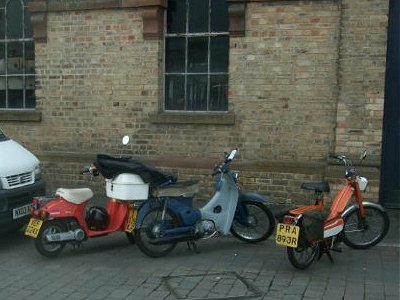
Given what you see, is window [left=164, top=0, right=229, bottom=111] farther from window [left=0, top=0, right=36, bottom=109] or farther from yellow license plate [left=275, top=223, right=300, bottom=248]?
yellow license plate [left=275, top=223, right=300, bottom=248]

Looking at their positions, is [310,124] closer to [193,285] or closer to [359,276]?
[359,276]

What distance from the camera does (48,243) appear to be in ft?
20.6

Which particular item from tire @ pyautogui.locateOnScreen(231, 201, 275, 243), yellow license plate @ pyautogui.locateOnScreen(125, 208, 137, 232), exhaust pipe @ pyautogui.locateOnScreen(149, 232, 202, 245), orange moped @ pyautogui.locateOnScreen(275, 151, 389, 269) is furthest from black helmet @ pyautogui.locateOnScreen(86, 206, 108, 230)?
orange moped @ pyautogui.locateOnScreen(275, 151, 389, 269)

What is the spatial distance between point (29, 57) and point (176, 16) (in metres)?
2.93

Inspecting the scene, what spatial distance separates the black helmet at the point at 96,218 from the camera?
647 centimetres

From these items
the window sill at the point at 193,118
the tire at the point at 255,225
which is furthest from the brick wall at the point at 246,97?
the tire at the point at 255,225

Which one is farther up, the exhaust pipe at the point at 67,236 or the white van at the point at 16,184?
the white van at the point at 16,184

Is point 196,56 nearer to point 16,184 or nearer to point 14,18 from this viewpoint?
point 14,18

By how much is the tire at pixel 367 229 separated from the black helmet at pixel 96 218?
276 cm

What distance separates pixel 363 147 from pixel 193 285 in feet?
13.4

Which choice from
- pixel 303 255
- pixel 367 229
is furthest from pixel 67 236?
pixel 367 229

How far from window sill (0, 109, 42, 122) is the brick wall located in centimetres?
11

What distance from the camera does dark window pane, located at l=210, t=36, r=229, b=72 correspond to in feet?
30.5

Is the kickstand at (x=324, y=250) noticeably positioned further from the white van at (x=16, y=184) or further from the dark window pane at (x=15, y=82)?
the dark window pane at (x=15, y=82)
